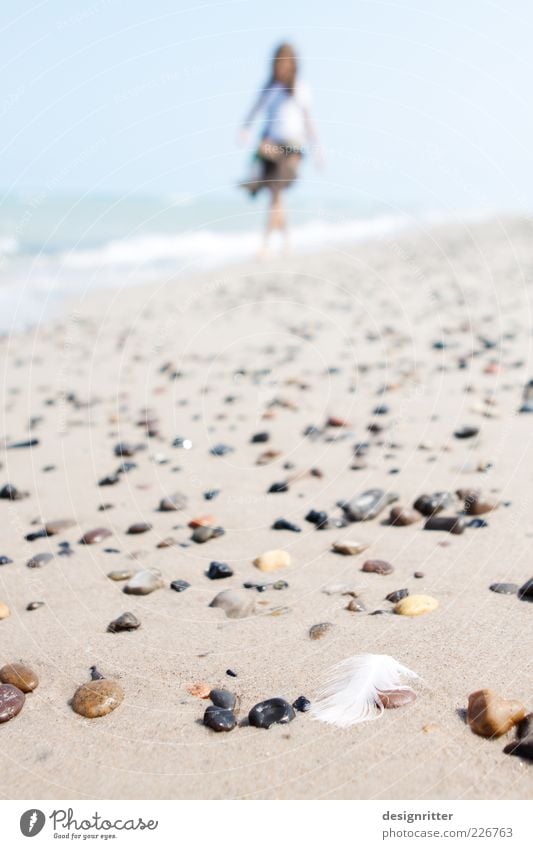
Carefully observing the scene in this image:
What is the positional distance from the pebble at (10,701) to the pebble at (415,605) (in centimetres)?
139

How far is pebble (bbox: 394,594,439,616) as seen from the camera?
277 centimetres

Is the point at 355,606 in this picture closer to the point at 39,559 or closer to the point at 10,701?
the point at 10,701

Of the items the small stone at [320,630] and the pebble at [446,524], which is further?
the pebble at [446,524]

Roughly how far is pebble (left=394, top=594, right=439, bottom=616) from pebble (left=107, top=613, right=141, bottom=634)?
3.35 feet

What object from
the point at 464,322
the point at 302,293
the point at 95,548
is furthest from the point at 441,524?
the point at 302,293

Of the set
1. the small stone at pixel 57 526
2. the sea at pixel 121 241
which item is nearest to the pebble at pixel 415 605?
the small stone at pixel 57 526

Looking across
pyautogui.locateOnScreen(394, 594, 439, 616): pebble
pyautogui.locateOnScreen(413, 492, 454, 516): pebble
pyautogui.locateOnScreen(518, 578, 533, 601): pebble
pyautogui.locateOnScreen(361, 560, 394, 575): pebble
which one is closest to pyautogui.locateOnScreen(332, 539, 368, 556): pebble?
pyautogui.locateOnScreen(361, 560, 394, 575): pebble

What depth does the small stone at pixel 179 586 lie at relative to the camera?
10.4 ft

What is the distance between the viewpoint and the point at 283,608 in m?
2.96

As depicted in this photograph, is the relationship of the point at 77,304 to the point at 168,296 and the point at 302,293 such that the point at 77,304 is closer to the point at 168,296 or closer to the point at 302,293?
the point at 168,296

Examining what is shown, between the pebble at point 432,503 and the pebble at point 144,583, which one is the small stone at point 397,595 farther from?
the pebble at point 144,583

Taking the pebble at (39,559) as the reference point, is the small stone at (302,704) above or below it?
below

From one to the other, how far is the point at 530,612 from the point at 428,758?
2.92 ft

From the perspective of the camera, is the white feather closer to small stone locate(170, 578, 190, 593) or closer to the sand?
the sand
